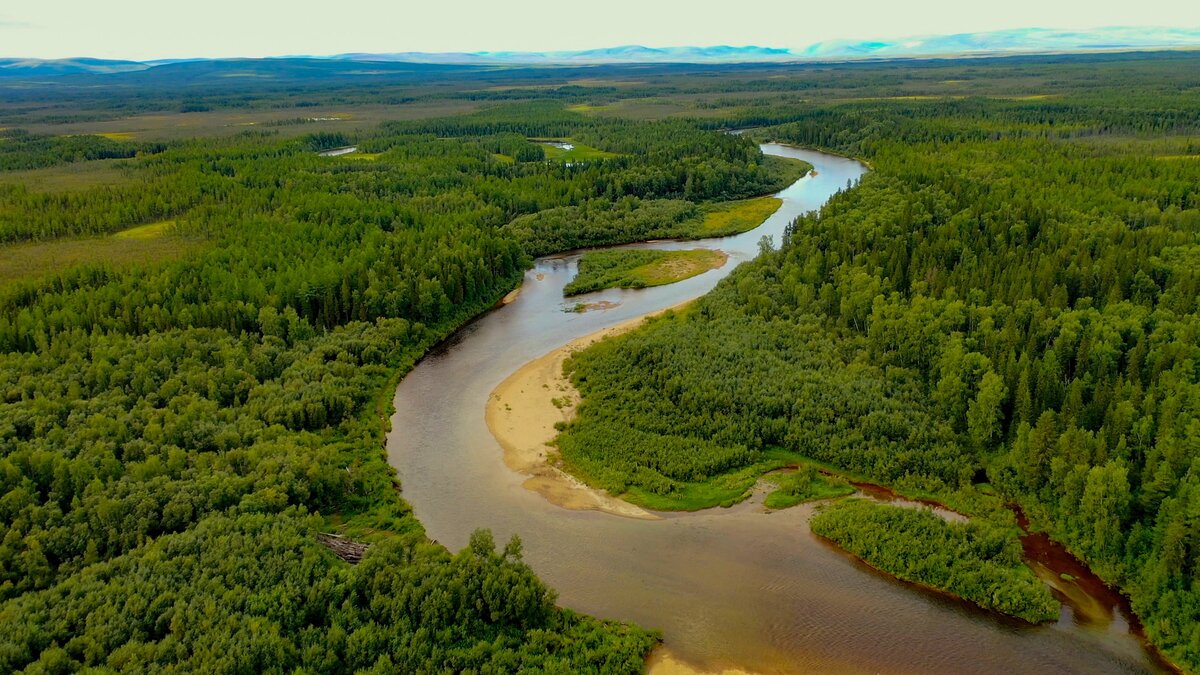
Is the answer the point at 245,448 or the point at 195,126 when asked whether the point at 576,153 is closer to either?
the point at 195,126

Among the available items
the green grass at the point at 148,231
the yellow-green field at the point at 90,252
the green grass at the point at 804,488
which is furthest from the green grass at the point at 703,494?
the green grass at the point at 148,231

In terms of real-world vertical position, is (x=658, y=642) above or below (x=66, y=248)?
below

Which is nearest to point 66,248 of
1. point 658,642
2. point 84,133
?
point 658,642

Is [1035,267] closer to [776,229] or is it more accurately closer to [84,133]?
[776,229]

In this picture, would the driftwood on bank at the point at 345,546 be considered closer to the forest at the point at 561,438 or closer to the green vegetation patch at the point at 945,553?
the forest at the point at 561,438

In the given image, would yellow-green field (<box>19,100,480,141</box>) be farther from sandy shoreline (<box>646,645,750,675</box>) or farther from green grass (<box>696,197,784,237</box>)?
sandy shoreline (<box>646,645,750,675</box>)

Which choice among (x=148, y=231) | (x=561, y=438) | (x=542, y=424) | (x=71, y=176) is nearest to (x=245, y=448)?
(x=542, y=424)

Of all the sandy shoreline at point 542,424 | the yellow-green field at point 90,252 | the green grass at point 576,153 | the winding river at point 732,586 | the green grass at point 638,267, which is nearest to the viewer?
the winding river at point 732,586
